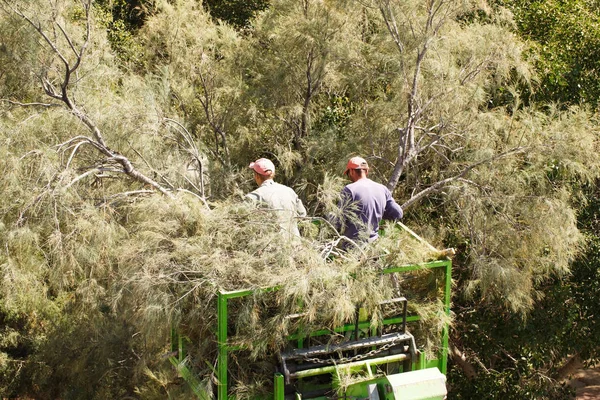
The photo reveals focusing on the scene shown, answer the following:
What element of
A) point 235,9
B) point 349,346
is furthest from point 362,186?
point 235,9

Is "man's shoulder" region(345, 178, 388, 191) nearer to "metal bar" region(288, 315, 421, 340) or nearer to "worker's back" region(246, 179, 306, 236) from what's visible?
"worker's back" region(246, 179, 306, 236)

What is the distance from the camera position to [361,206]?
4.92 meters

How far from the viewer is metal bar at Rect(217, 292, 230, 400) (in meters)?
4.08

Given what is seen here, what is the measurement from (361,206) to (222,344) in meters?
1.38

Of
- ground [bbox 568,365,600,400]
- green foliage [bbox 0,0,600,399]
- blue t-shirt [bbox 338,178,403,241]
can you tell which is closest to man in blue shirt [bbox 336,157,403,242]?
blue t-shirt [bbox 338,178,403,241]

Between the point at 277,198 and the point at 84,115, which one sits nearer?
the point at 277,198

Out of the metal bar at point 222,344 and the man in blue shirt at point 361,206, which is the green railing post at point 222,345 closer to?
the metal bar at point 222,344

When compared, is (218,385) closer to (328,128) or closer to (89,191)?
(89,191)

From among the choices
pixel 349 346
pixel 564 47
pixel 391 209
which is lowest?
pixel 349 346

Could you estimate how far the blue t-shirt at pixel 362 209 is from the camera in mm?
4840

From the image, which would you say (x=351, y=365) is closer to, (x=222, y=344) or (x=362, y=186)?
(x=222, y=344)

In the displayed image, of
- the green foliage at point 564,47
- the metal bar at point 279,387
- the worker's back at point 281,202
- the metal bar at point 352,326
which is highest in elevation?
the green foliage at point 564,47

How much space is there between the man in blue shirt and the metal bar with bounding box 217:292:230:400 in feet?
3.59

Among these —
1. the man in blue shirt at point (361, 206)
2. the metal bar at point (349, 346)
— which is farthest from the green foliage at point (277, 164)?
the metal bar at point (349, 346)
